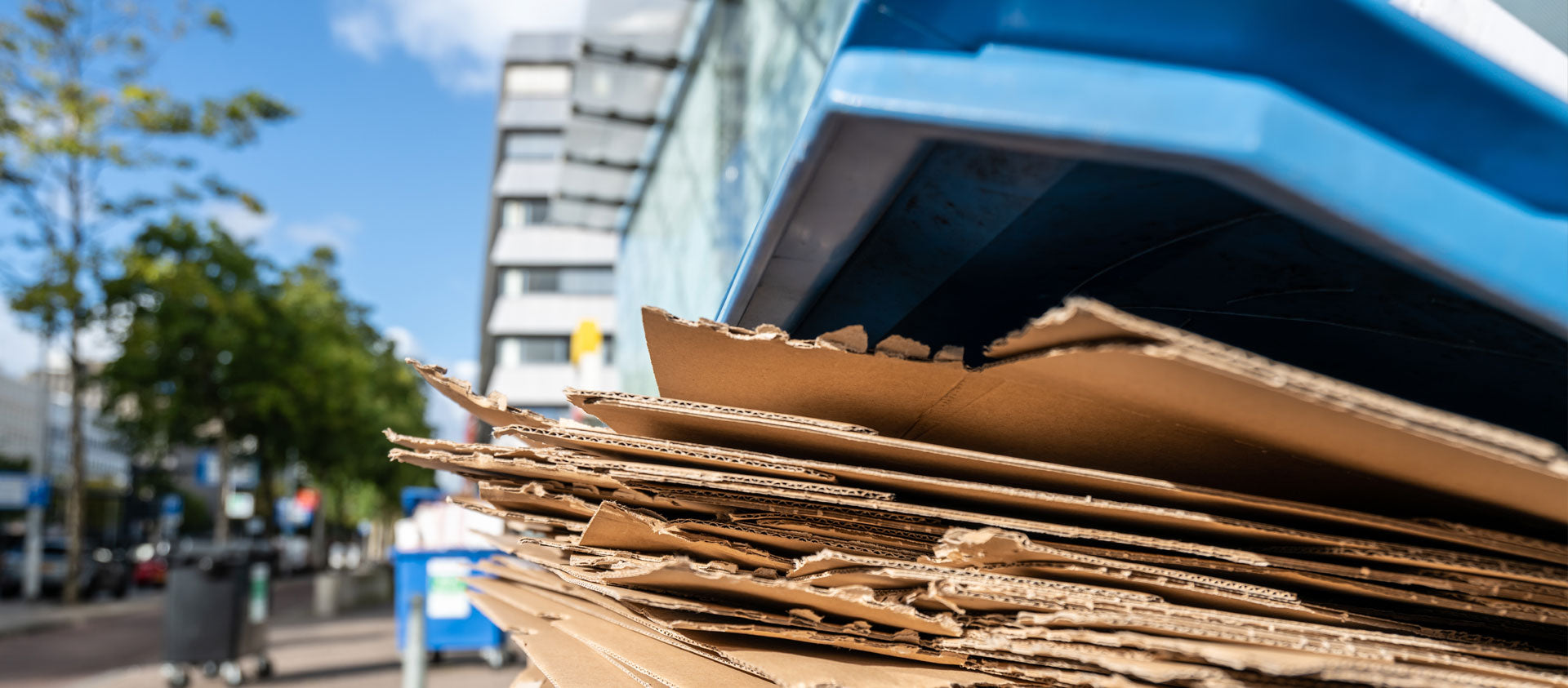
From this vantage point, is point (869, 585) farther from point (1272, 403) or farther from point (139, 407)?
point (139, 407)

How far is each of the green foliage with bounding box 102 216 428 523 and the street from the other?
5204 millimetres

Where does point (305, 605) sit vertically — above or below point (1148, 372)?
below

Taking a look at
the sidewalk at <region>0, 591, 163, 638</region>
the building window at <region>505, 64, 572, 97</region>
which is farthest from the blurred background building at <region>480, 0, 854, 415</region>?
the building window at <region>505, 64, 572, 97</region>

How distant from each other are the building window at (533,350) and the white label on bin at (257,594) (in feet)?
98.5

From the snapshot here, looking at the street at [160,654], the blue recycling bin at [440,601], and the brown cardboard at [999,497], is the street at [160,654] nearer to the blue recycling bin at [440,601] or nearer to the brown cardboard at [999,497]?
the blue recycling bin at [440,601]

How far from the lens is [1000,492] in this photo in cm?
108

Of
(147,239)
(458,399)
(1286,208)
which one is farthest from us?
(147,239)

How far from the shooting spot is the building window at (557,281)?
40.7m

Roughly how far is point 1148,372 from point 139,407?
27.1 m

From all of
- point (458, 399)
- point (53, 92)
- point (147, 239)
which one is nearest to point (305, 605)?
point (147, 239)

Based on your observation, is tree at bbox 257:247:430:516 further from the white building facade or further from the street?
the street

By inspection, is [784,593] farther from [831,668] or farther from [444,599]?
[444,599]

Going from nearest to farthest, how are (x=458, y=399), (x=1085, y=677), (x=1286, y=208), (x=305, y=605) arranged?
(x=1286, y=208) < (x=1085, y=677) < (x=458, y=399) < (x=305, y=605)

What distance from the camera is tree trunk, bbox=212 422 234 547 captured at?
Result: 846 inches
